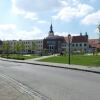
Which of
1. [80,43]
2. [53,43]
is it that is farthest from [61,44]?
[80,43]

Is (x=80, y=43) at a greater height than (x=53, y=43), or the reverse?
(x=53, y=43)

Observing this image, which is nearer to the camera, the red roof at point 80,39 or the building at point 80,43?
the building at point 80,43

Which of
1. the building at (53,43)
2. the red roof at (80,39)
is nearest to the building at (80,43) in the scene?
the red roof at (80,39)

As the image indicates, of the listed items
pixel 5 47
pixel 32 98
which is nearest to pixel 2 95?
pixel 32 98

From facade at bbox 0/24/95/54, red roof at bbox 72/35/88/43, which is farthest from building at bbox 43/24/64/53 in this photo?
red roof at bbox 72/35/88/43

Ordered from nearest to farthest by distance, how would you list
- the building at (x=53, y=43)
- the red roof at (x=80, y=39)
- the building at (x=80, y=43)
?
1. the building at (x=80, y=43)
2. the red roof at (x=80, y=39)
3. the building at (x=53, y=43)

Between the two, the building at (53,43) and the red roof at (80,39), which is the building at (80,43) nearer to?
the red roof at (80,39)

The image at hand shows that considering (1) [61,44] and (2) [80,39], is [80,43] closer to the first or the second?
(2) [80,39]

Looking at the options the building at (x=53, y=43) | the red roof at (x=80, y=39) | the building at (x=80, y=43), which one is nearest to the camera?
the building at (x=80, y=43)

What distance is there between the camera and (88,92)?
13438mm

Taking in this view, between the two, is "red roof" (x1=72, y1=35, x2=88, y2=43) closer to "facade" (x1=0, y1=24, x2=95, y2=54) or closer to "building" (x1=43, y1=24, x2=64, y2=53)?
"facade" (x1=0, y1=24, x2=95, y2=54)

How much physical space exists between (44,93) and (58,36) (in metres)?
185

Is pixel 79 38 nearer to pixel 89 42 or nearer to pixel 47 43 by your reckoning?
pixel 89 42

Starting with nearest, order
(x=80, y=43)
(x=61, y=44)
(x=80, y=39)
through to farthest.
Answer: (x=80, y=43) < (x=80, y=39) < (x=61, y=44)
